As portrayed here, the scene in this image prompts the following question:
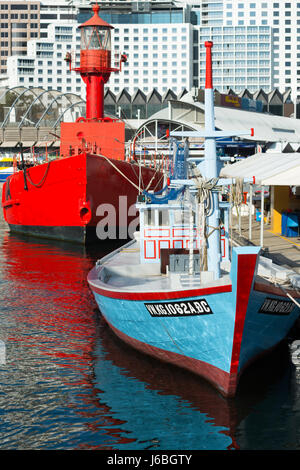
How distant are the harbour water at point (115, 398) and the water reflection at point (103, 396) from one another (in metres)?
0.02

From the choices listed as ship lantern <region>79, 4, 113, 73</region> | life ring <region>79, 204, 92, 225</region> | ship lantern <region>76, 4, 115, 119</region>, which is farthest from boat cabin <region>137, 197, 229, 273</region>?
ship lantern <region>79, 4, 113, 73</region>

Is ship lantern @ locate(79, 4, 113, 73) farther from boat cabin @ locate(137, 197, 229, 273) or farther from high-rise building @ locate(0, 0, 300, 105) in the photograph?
high-rise building @ locate(0, 0, 300, 105)

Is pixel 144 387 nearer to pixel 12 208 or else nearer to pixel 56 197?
pixel 56 197

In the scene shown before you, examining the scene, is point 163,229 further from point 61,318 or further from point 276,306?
point 276,306

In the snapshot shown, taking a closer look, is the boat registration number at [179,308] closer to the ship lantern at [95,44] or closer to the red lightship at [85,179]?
the red lightship at [85,179]

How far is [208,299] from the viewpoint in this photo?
13.5 meters

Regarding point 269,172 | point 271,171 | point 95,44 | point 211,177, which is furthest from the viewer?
point 95,44

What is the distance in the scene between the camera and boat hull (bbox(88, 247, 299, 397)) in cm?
1315

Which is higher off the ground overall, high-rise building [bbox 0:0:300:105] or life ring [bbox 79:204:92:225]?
high-rise building [bbox 0:0:300:105]

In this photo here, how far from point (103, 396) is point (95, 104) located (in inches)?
1267

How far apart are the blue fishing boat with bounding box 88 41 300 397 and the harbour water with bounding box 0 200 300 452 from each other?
0.55m

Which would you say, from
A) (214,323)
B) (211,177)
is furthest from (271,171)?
(214,323)

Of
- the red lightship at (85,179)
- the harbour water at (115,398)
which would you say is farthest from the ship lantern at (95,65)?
the harbour water at (115,398)
